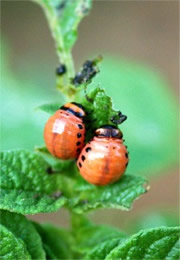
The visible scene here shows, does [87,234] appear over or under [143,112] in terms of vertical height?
under

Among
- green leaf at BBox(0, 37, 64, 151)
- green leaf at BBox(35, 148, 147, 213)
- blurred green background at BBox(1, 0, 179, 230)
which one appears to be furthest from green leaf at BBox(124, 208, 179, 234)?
green leaf at BBox(35, 148, 147, 213)

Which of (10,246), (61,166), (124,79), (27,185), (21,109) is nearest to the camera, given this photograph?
(10,246)

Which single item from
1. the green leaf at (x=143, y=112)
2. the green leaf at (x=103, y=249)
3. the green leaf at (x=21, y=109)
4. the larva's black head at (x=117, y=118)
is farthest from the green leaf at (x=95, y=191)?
the green leaf at (x=21, y=109)

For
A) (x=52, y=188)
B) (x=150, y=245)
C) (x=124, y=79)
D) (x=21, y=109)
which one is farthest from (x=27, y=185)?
(x=124, y=79)

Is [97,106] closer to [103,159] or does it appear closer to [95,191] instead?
[103,159]

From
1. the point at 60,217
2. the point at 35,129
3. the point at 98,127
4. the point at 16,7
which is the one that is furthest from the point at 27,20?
the point at 98,127

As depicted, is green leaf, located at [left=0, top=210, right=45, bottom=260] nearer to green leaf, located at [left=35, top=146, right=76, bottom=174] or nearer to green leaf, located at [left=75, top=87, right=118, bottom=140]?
green leaf, located at [left=35, top=146, right=76, bottom=174]

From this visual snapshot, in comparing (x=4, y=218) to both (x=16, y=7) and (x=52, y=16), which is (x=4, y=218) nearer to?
(x=52, y=16)

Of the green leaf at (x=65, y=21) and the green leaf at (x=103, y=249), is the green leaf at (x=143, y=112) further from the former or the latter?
the green leaf at (x=103, y=249)
